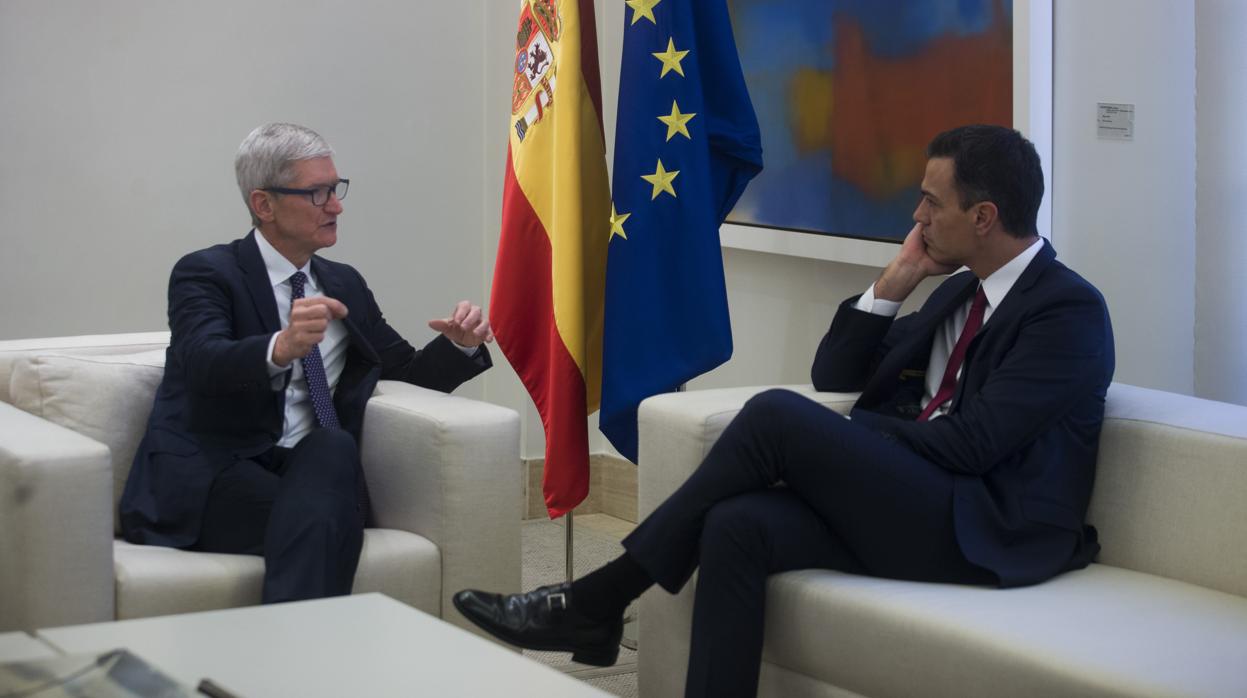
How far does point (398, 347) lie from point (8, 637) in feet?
5.27

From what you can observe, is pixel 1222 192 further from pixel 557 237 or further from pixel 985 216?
pixel 557 237

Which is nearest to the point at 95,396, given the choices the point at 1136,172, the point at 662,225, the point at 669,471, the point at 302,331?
the point at 302,331

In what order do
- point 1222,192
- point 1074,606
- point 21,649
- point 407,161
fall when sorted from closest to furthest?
point 21,649, point 1074,606, point 1222,192, point 407,161

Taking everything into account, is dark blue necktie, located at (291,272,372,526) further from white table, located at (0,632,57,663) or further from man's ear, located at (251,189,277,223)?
white table, located at (0,632,57,663)

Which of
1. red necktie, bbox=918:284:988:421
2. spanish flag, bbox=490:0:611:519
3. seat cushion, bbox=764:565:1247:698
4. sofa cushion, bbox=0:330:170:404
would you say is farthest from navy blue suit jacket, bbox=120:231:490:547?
red necktie, bbox=918:284:988:421

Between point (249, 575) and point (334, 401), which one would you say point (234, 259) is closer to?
point (334, 401)

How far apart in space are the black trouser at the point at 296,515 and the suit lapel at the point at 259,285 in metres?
0.27

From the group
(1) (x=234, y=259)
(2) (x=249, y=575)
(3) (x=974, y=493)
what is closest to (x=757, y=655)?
(3) (x=974, y=493)

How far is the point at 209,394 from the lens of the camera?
9.36ft

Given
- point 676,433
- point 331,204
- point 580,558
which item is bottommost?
point 580,558

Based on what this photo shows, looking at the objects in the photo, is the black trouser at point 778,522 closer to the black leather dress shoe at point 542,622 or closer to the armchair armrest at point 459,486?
the black leather dress shoe at point 542,622

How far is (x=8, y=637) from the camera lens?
6.07ft

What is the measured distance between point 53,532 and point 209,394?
481 mm

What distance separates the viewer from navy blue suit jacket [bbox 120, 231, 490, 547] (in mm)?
2811
